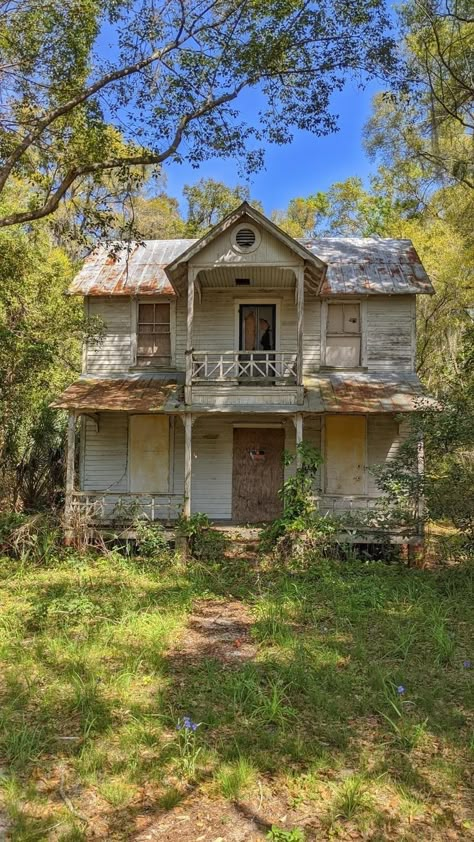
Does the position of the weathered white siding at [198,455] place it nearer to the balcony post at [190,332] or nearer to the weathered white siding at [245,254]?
the balcony post at [190,332]

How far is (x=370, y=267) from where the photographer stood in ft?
47.5

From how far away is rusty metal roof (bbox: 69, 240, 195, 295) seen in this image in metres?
14.0

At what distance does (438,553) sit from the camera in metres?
12.3

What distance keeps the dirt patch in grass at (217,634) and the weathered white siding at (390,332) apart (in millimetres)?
7494

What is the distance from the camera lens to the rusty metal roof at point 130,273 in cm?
1396

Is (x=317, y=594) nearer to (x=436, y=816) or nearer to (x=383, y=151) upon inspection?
(x=436, y=816)

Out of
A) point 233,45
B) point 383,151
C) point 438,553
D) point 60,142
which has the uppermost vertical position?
point 383,151

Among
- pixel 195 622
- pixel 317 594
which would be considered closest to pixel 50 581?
pixel 195 622

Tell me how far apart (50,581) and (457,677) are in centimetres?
666

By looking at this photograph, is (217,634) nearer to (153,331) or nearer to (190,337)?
(190,337)

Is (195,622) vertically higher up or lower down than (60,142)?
lower down

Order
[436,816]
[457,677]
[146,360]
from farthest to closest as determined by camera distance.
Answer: [146,360] → [457,677] → [436,816]

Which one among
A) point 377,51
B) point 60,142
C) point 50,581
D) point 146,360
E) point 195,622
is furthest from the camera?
point 146,360

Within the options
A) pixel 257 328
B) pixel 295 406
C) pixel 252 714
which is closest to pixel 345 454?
pixel 295 406
